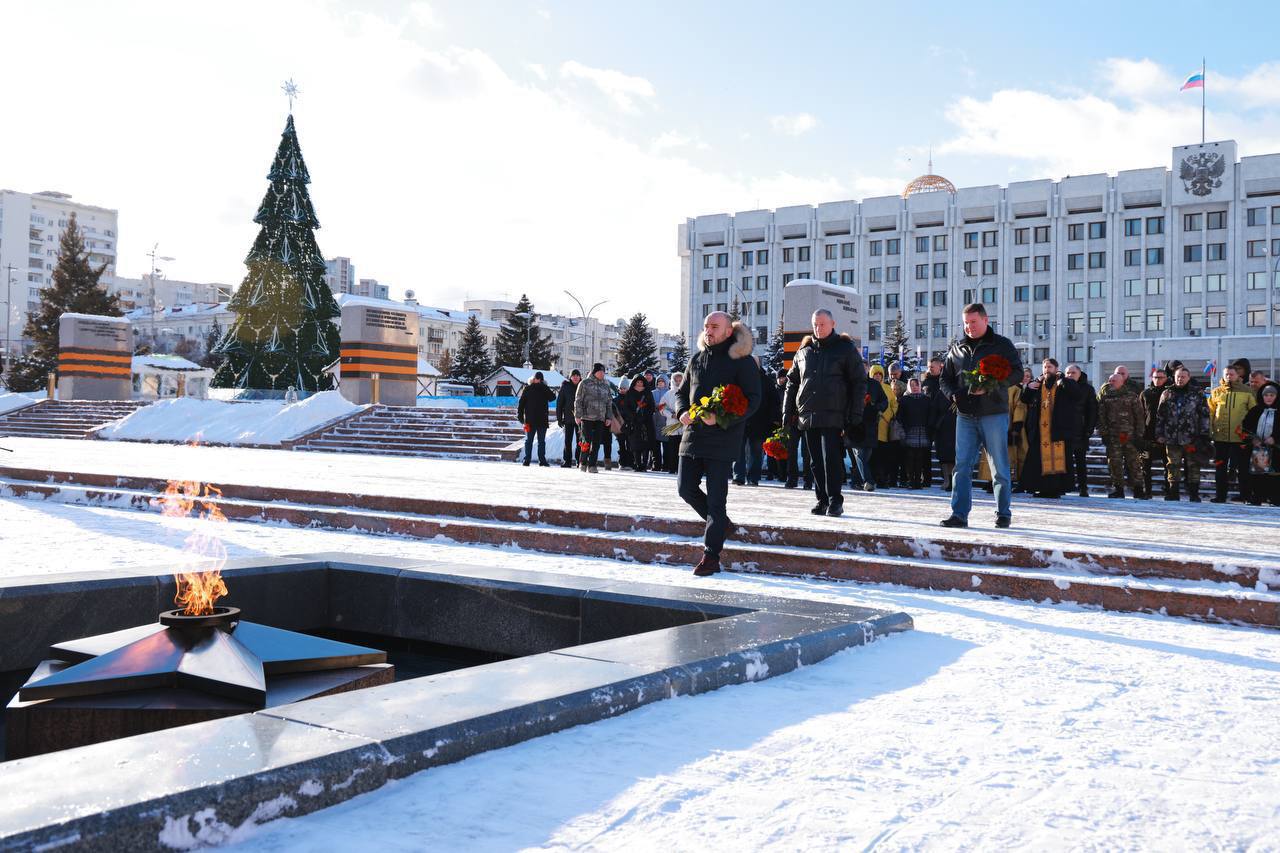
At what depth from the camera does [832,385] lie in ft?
28.6

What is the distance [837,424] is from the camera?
873 centimetres

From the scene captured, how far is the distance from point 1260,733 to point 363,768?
8.83ft

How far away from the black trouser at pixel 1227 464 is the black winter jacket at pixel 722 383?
8.29 metres

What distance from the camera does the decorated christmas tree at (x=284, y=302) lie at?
1708 inches

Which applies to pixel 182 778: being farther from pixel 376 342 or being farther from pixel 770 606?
pixel 376 342

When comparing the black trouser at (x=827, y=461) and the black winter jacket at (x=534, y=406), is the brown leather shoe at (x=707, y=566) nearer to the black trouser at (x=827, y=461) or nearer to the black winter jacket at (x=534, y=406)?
the black trouser at (x=827, y=461)

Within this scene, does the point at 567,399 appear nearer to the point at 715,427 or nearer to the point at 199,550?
the point at 199,550

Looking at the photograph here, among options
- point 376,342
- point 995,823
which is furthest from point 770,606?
point 376,342

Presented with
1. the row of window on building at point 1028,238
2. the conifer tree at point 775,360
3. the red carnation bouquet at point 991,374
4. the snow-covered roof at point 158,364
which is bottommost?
the red carnation bouquet at point 991,374

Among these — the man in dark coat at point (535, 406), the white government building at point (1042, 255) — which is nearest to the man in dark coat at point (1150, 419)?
the man in dark coat at point (535, 406)

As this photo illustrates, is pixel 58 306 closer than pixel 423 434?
No

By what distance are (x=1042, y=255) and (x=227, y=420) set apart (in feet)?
218

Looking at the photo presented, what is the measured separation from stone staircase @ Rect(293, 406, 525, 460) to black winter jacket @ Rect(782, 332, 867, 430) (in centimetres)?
1268

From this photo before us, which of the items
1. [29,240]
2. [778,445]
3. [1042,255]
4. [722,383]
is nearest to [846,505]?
[778,445]
